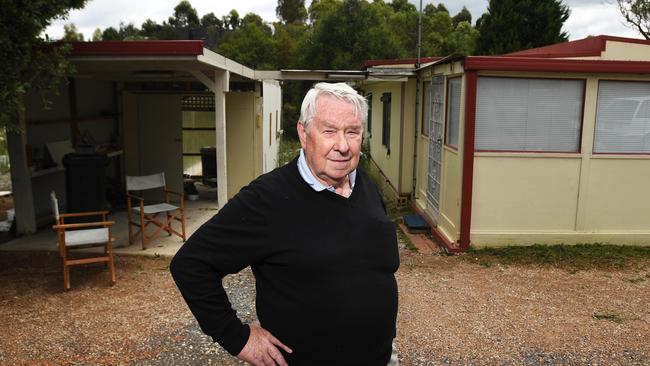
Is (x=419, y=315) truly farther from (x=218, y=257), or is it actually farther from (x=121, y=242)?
(x=121, y=242)

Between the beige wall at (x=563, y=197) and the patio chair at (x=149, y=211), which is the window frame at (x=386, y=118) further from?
the patio chair at (x=149, y=211)

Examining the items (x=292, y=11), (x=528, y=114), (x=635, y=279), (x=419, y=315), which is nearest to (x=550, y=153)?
(x=528, y=114)

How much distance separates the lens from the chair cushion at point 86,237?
5.43 metres

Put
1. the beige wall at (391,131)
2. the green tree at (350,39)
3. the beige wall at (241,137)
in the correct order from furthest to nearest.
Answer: the green tree at (350,39) < the beige wall at (391,131) < the beige wall at (241,137)

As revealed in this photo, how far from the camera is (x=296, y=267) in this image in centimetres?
169

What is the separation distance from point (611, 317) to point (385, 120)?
7.59 m

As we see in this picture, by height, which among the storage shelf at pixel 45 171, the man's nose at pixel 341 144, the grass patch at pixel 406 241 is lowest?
the grass patch at pixel 406 241

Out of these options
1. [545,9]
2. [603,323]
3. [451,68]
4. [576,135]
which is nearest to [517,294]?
[603,323]

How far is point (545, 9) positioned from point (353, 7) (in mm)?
9236

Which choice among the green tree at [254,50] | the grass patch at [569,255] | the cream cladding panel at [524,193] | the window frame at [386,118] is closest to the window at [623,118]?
the cream cladding panel at [524,193]

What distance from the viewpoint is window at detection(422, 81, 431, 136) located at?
8938 millimetres

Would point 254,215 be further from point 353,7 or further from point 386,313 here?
point 353,7

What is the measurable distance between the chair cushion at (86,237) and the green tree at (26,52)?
1.27m

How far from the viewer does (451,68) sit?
7051 millimetres
